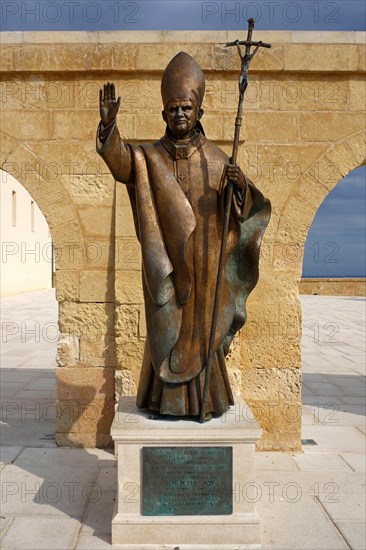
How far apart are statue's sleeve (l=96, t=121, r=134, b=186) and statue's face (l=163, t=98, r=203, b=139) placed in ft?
0.90

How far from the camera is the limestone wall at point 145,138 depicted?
4.69m

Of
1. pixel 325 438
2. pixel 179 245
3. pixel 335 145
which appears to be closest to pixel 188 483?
pixel 179 245

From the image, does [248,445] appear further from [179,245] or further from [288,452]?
[288,452]

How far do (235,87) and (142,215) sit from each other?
2.37 meters

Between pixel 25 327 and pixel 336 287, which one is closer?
pixel 25 327

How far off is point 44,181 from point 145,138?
0.94m

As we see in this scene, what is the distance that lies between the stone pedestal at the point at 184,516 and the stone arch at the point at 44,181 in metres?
2.20

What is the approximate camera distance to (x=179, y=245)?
2.85 meters

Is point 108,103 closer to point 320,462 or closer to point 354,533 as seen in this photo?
point 354,533

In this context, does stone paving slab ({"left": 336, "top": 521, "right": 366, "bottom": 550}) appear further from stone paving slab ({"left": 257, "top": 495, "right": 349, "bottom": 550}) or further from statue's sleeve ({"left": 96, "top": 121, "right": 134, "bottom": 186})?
statue's sleeve ({"left": 96, "top": 121, "right": 134, "bottom": 186})

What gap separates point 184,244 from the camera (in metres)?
2.84

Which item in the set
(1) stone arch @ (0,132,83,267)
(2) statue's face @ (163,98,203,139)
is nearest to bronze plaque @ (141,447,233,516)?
(2) statue's face @ (163,98,203,139)

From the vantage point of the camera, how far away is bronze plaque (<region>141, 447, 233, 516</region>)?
3012 millimetres

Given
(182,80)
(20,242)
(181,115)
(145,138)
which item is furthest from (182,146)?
(20,242)
